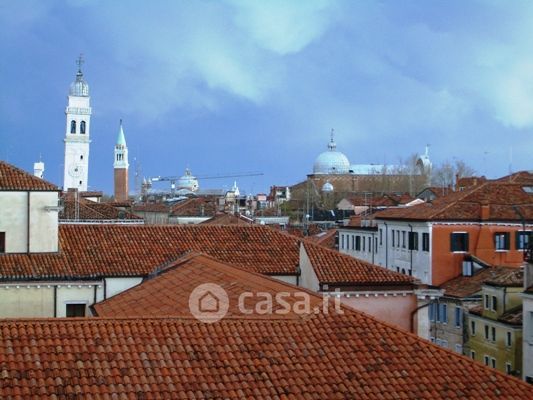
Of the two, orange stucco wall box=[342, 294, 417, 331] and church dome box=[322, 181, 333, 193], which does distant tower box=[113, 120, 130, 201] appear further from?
orange stucco wall box=[342, 294, 417, 331]

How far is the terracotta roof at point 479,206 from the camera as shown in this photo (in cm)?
3762

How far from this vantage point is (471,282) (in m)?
34.2

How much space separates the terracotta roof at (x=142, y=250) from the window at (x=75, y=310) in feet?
→ 2.67

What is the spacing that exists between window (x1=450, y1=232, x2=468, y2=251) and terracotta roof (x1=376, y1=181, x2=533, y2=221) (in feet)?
2.11

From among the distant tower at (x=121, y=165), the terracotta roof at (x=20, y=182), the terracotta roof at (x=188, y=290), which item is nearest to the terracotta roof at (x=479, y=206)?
the terracotta roof at (x=20, y=182)

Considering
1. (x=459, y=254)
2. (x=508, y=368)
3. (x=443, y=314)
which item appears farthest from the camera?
(x=459, y=254)

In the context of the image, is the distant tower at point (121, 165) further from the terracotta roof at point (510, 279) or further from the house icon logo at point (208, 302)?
the house icon logo at point (208, 302)

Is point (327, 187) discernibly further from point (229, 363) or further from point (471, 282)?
point (229, 363)

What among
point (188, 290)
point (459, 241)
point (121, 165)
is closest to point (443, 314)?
point (459, 241)

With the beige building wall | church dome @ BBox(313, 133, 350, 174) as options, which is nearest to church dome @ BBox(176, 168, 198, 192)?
church dome @ BBox(313, 133, 350, 174)

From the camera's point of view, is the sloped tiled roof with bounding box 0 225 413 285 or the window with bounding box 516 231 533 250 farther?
the window with bounding box 516 231 533 250

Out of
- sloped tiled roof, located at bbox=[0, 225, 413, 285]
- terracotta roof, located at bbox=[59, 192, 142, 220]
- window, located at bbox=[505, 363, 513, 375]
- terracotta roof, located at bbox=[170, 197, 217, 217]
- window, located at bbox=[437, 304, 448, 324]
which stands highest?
terracotta roof, located at bbox=[170, 197, 217, 217]

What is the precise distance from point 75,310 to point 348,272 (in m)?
7.40

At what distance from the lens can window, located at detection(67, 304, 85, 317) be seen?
23.5m
